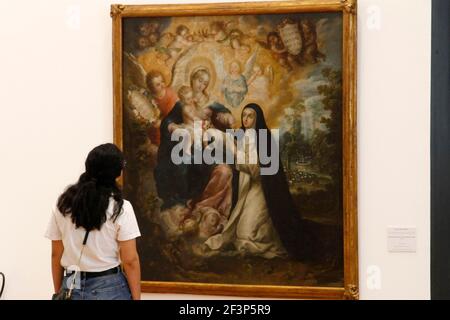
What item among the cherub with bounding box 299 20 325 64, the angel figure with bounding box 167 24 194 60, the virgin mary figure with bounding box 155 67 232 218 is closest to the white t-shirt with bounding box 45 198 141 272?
the virgin mary figure with bounding box 155 67 232 218

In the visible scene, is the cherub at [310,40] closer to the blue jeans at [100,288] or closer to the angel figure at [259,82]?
the angel figure at [259,82]

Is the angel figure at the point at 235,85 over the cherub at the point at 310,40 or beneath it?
beneath

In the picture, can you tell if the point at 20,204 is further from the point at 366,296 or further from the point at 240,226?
the point at 366,296

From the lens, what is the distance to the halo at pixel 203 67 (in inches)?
214

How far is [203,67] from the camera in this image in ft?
17.9

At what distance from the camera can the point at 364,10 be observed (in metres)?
5.25

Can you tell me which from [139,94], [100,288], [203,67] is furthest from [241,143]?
[100,288]

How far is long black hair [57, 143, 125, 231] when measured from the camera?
168 inches

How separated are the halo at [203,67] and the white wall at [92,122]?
584 mm

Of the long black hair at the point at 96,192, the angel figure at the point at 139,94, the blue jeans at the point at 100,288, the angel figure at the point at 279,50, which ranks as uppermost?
the angel figure at the point at 279,50

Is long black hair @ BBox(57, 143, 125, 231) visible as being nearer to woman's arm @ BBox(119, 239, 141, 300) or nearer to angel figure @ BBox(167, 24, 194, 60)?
woman's arm @ BBox(119, 239, 141, 300)

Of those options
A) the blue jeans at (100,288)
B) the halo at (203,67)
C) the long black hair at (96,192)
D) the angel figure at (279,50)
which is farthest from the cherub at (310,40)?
the blue jeans at (100,288)

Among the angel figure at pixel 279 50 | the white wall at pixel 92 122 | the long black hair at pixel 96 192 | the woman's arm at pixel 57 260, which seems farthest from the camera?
the angel figure at pixel 279 50
